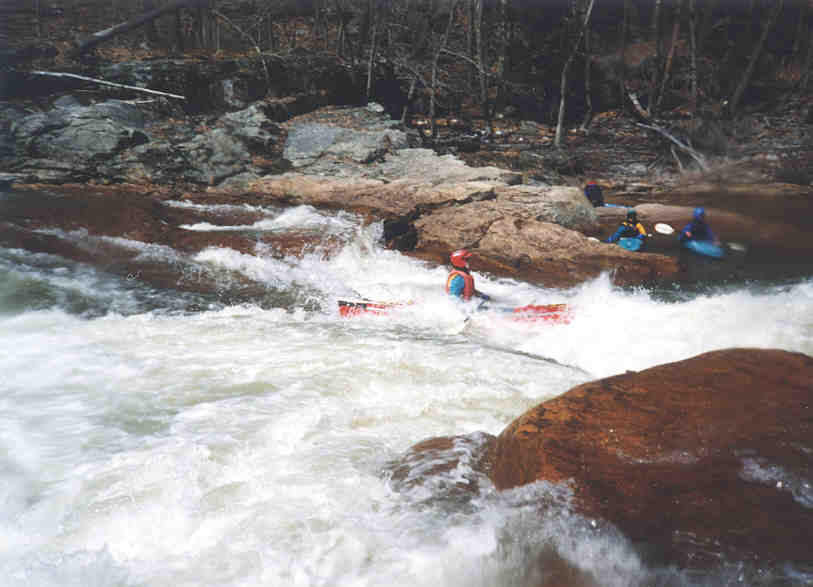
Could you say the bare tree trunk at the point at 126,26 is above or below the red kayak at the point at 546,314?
above

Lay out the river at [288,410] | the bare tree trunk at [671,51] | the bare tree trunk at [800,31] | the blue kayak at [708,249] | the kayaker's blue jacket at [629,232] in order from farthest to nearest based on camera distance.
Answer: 1. the bare tree trunk at [800,31]
2. the bare tree trunk at [671,51]
3. the kayaker's blue jacket at [629,232]
4. the blue kayak at [708,249]
5. the river at [288,410]

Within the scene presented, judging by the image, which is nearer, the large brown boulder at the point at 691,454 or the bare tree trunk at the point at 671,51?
the large brown boulder at the point at 691,454

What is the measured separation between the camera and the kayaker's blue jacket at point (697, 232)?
21.3 ft

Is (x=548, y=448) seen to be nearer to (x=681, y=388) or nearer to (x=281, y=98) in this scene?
(x=681, y=388)

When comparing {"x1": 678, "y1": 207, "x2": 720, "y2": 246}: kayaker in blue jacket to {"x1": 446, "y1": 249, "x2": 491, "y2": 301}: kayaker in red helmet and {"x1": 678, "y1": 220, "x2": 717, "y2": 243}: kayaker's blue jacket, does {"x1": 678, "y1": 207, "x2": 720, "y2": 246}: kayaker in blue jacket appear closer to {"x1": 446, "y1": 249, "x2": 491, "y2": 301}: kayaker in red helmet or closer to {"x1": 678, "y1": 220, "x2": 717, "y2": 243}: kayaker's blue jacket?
{"x1": 678, "y1": 220, "x2": 717, "y2": 243}: kayaker's blue jacket

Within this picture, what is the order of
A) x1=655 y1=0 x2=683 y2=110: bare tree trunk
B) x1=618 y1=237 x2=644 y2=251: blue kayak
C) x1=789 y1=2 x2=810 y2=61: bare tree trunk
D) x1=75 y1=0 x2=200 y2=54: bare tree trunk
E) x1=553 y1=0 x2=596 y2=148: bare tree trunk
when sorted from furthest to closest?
x1=789 y1=2 x2=810 y2=61: bare tree trunk → x1=553 y1=0 x2=596 y2=148: bare tree trunk → x1=655 y1=0 x2=683 y2=110: bare tree trunk → x1=618 y1=237 x2=644 y2=251: blue kayak → x1=75 y1=0 x2=200 y2=54: bare tree trunk

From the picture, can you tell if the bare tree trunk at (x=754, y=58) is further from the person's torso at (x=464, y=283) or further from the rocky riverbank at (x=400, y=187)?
the person's torso at (x=464, y=283)

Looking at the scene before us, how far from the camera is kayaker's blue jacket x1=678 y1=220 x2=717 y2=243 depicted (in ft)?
21.3

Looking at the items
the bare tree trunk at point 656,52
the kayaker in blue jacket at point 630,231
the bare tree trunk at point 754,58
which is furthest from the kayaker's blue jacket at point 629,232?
the bare tree trunk at point 656,52

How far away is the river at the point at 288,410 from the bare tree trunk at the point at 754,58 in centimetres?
449

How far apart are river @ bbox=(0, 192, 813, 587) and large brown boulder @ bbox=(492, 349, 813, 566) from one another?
96 mm

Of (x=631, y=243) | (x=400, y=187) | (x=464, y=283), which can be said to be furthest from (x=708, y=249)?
(x=400, y=187)

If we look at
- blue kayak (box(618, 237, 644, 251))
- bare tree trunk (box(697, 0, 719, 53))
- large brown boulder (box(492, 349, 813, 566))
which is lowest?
blue kayak (box(618, 237, 644, 251))

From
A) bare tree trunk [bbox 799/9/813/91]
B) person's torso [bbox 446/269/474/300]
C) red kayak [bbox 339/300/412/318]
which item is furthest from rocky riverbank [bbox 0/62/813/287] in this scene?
bare tree trunk [bbox 799/9/813/91]
